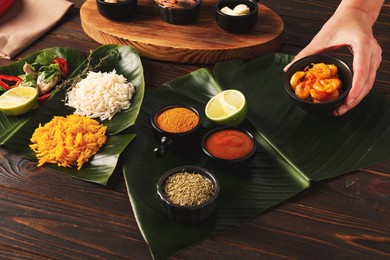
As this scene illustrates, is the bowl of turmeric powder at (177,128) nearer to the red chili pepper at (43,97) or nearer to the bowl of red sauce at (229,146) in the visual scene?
the bowl of red sauce at (229,146)

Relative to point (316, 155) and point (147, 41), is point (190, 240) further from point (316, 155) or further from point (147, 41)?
point (147, 41)

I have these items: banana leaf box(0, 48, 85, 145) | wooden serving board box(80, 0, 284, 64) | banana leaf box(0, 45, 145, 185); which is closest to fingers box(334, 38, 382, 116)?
wooden serving board box(80, 0, 284, 64)

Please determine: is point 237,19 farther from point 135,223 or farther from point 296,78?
point 135,223

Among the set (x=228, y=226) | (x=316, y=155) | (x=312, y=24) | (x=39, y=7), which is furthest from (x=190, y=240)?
(x=39, y=7)

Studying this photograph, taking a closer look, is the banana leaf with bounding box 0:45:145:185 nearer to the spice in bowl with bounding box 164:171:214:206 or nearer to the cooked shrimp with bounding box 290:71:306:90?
the spice in bowl with bounding box 164:171:214:206

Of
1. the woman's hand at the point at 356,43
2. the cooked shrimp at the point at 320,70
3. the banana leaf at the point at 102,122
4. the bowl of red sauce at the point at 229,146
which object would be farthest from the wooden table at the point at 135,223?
the cooked shrimp at the point at 320,70

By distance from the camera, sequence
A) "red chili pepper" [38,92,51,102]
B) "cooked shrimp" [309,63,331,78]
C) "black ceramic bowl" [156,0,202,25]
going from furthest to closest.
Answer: "black ceramic bowl" [156,0,202,25] → "red chili pepper" [38,92,51,102] → "cooked shrimp" [309,63,331,78]
